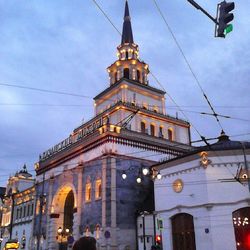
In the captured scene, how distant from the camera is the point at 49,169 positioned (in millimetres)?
50344

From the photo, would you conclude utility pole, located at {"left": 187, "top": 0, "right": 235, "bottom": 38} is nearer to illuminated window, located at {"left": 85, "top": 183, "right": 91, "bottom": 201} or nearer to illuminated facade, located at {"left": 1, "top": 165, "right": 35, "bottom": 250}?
illuminated window, located at {"left": 85, "top": 183, "right": 91, "bottom": 201}

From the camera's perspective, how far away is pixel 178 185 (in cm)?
3164

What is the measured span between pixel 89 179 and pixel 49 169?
1127 centimetres

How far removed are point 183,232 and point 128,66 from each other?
26203 millimetres

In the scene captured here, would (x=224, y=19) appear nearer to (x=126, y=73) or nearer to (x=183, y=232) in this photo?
(x=183, y=232)

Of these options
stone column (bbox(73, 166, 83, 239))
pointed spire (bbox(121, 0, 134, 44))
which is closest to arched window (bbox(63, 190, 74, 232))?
stone column (bbox(73, 166, 83, 239))

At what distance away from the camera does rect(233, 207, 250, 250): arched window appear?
27.5 meters

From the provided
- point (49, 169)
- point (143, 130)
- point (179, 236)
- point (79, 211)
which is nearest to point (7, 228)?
point (49, 169)

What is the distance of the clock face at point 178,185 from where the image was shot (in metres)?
31.3

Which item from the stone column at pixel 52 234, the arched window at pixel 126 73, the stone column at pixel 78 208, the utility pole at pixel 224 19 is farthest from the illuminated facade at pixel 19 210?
the utility pole at pixel 224 19

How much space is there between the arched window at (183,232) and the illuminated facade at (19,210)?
86.6 feet

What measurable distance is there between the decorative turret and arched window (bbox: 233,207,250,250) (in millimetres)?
→ 25487

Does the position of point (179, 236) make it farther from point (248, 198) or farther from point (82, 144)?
point (82, 144)

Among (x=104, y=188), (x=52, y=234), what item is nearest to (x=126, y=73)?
(x=104, y=188)
